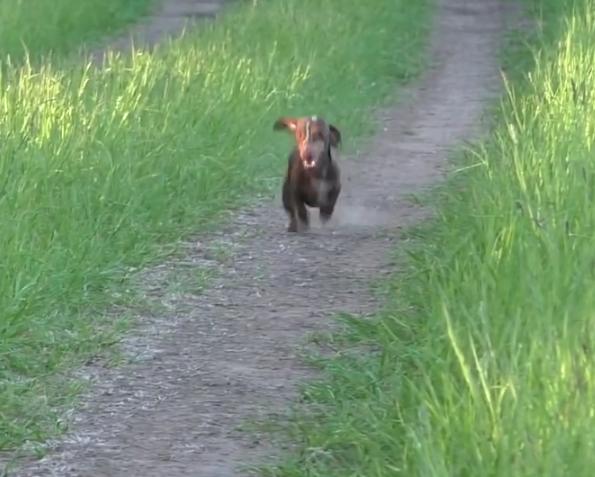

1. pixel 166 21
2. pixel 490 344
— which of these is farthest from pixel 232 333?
pixel 166 21

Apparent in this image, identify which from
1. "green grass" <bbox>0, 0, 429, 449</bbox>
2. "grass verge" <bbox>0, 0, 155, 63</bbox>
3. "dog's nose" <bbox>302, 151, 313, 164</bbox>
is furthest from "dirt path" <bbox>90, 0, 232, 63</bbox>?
"dog's nose" <bbox>302, 151, 313, 164</bbox>

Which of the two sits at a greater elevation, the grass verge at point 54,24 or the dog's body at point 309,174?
the dog's body at point 309,174

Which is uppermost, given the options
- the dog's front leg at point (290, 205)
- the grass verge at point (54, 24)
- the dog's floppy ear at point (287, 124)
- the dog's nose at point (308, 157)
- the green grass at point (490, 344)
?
A: the green grass at point (490, 344)

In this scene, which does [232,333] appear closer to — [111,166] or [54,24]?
[111,166]

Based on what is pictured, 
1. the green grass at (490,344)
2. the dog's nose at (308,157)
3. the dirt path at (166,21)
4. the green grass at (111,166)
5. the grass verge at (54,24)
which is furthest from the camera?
the dirt path at (166,21)

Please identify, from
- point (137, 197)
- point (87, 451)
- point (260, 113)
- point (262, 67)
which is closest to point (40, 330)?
point (87, 451)

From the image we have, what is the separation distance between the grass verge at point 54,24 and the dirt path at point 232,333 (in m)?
5.24

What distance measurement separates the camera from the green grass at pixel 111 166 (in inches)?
212

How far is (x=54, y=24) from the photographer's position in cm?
1570

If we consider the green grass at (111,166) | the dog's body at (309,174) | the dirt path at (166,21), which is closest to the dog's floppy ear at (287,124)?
the dog's body at (309,174)

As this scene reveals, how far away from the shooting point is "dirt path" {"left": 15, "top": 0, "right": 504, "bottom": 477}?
Answer: 4473 millimetres

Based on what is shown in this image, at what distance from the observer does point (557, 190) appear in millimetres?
5344

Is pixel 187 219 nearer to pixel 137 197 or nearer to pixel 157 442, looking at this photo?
pixel 137 197

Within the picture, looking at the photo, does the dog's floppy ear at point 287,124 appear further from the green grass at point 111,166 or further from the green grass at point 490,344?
the green grass at point 490,344
